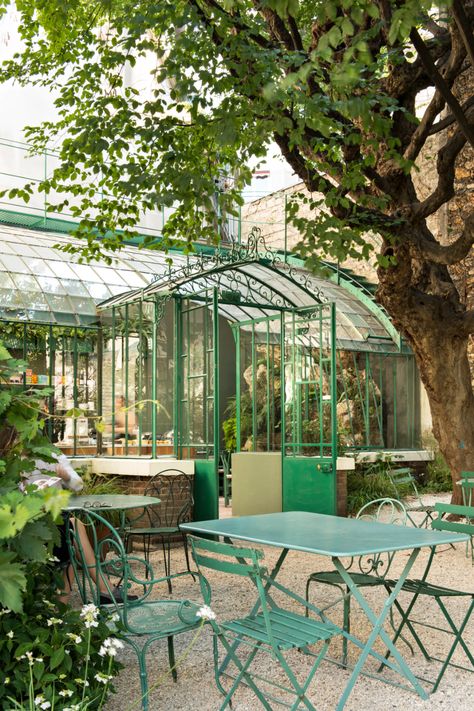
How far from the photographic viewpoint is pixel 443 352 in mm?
8984

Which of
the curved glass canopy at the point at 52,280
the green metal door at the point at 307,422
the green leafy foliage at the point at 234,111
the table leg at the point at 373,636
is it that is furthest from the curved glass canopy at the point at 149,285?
the table leg at the point at 373,636

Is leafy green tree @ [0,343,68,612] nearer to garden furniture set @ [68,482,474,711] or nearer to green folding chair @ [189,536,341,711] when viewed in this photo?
garden furniture set @ [68,482,474,711]

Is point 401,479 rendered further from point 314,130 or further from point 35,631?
point 35,631

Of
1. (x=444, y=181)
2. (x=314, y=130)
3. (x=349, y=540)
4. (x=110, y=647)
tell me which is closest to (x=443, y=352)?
(x=444, y=181)

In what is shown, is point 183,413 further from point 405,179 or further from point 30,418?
point 30,418

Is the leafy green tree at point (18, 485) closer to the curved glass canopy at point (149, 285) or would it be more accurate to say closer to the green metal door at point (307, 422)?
the curved glass canopy at point (149, 285)

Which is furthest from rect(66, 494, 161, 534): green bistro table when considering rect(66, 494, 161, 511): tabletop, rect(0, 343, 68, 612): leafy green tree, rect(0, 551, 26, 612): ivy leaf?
rect(0, 551, 26, 612): ivy leaf

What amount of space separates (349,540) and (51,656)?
66.2 inches

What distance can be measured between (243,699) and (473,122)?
585cm

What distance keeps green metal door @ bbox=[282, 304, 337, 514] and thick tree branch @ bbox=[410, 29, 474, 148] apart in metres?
2.64

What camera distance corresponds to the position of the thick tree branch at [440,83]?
6.37 metres

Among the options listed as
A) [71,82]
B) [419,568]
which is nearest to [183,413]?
[419,568]

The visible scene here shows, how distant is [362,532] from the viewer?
4.42 m

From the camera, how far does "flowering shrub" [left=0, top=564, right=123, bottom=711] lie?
3.11 metres
